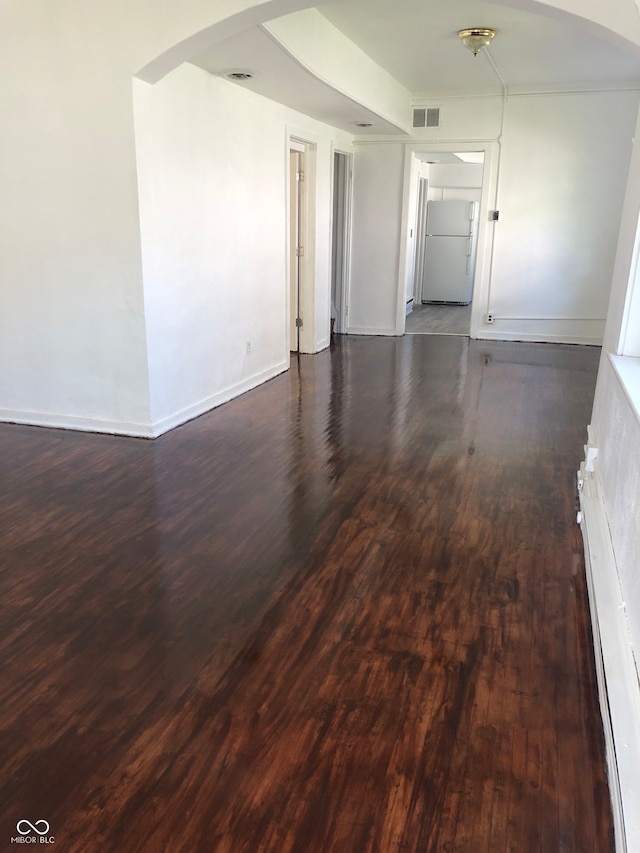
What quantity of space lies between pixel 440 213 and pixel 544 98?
4.10m

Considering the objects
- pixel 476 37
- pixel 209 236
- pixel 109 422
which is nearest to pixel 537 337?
pixel 476 37

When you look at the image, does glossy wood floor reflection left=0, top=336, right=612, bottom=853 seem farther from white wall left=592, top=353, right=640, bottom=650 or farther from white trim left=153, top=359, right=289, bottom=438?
white wall left=592, top=353, right=640, bottom=650

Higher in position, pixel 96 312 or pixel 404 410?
pixel 96 312

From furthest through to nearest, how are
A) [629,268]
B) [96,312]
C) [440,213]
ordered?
[440,213]
[96,312]
[629,268]

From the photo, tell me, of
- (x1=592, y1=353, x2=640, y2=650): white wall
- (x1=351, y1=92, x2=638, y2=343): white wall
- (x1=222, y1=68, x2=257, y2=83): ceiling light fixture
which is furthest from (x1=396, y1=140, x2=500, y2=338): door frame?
(x1=592, y1=353, x2=640, y2=650): white wall

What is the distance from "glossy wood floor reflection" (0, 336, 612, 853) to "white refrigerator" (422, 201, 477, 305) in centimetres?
779

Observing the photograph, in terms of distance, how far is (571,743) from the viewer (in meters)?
1.84

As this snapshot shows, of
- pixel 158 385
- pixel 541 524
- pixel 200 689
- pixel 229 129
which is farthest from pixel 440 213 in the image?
pixel 200 689

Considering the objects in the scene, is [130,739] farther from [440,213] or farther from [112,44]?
[440,213]

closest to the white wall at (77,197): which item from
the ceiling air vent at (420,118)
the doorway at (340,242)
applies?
the doorway at (340,242)

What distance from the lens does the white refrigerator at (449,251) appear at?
447 inches

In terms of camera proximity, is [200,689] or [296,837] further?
[200,689]

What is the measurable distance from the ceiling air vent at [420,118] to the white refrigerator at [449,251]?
376 centimetres

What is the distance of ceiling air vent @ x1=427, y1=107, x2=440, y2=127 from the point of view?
25.0 feet
